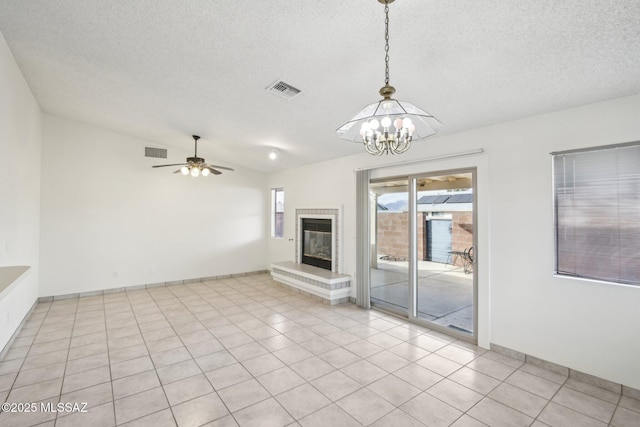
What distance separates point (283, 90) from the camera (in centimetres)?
329

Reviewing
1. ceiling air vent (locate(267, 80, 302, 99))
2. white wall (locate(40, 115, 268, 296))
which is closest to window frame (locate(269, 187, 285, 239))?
white wall (locate(40, 115, 268, 296))

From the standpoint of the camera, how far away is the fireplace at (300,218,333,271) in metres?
5.93

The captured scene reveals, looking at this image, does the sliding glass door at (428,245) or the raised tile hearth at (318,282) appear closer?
the sliding glass door at (428,245)

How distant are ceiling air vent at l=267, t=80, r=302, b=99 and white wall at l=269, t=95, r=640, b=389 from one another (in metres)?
2.05

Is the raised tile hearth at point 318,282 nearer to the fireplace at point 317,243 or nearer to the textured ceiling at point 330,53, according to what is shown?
the fireplace at point 317,243

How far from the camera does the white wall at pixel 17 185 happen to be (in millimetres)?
3137

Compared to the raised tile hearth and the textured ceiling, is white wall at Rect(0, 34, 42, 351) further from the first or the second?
the raised tile hearth

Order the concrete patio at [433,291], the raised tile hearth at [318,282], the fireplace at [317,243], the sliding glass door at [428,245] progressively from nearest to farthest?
the sliding glass door at [428,245] → the concrete patio at [433,291] → the raised tile hearth at [318,282] → the fireplace at [317,243]

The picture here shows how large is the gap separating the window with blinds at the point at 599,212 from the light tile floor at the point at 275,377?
1127mm

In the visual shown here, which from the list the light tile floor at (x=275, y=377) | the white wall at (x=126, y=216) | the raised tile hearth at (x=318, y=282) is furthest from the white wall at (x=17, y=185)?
the raised tile hearth at (x=318, y=282)

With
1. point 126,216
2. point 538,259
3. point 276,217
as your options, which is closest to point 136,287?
point 126,216

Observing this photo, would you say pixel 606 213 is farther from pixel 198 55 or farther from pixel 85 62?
pixel 85 62

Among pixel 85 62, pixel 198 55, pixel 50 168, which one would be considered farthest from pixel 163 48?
pixel 50 168

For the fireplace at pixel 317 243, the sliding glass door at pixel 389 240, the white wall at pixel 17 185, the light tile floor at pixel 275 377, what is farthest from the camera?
the fireplace at pixel 317 243
